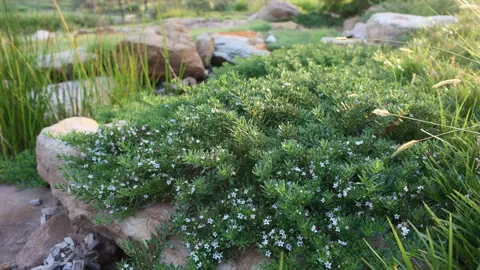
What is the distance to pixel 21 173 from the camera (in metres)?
4.04

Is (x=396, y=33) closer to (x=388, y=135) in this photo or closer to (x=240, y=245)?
(x=388, y=135)

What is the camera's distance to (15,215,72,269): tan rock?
2.77m

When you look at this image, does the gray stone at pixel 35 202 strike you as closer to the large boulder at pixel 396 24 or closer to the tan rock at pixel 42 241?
the tan rock at pixel 42 241

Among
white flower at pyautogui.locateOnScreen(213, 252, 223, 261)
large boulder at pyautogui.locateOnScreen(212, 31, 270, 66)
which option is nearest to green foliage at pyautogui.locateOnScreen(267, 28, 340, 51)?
large boulder at pyautogui.locateOnScreen(212, 31, 270, 66)

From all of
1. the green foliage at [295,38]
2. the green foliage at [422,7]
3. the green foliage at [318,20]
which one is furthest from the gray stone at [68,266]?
the green foliage at [318,20]

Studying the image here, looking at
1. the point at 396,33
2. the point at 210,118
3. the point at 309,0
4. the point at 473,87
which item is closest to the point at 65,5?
the point at 396,33

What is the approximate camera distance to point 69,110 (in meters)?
4.79

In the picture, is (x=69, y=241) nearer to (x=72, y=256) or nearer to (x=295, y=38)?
(x=72, y=256)

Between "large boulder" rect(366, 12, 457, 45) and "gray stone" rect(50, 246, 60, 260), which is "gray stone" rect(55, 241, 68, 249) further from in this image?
"large boulder" rect(366, 12, 457, 45)

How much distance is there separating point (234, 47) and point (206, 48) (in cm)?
52

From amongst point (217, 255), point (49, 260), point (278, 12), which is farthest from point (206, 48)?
point (278, 12)

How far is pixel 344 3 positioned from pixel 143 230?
1182 centimetres

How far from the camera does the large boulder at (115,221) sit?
206 cm

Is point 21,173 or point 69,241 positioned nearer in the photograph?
point 69,241
